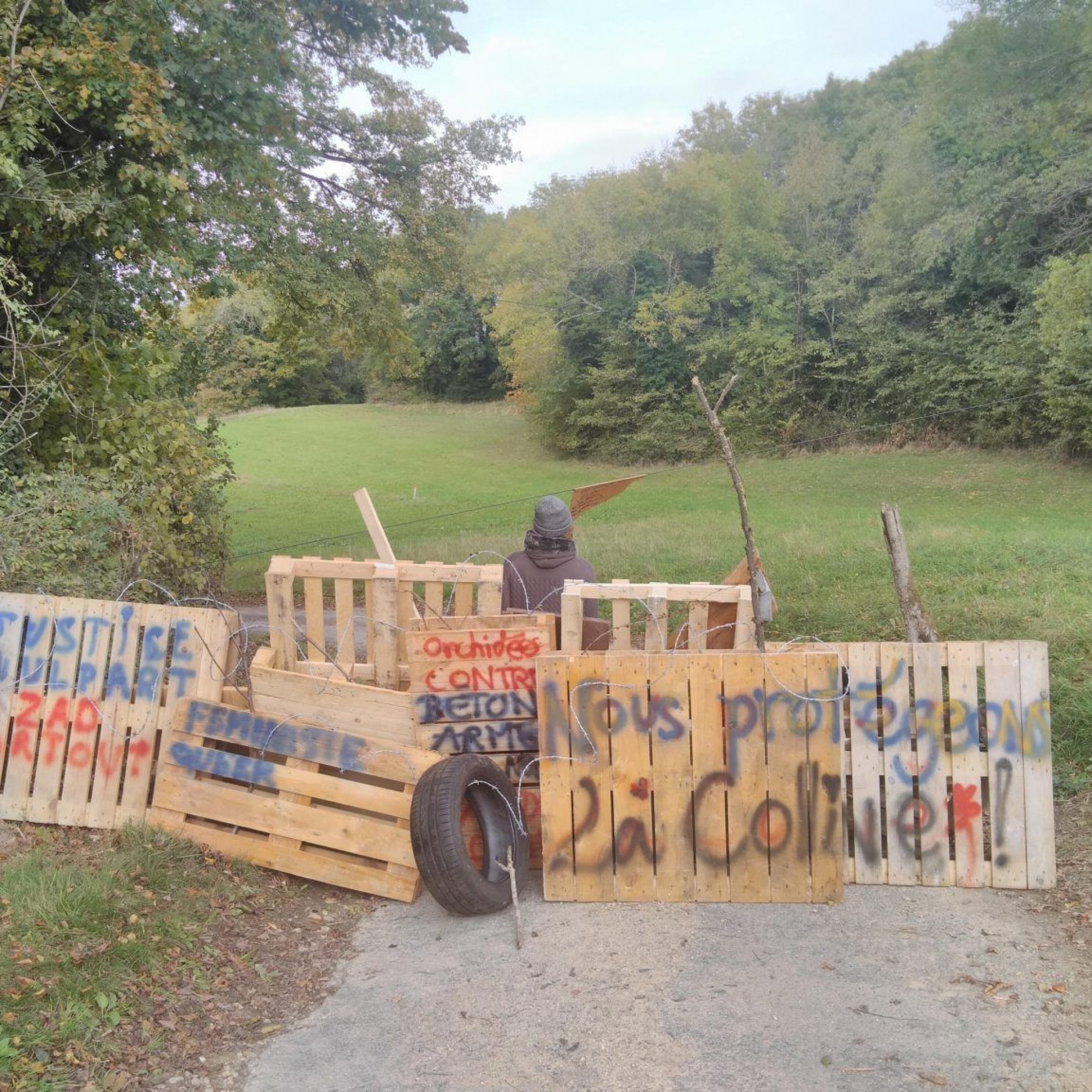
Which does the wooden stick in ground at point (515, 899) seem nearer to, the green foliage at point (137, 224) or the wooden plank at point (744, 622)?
the wooden plank at point (744, 622)

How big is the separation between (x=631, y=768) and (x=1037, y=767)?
2.01 m

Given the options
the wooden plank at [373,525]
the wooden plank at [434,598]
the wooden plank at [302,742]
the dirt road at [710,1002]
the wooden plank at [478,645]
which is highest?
the wooden plank at [373,525]

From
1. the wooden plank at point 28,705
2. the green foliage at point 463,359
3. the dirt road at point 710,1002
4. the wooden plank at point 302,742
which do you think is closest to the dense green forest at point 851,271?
the green foliage at point 463,359

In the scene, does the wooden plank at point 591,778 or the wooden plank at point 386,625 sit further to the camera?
the wooden plank at point 386,625

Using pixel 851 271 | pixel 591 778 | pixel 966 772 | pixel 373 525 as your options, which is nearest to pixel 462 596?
pixel 373 525

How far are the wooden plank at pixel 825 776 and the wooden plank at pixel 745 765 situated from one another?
0.23m

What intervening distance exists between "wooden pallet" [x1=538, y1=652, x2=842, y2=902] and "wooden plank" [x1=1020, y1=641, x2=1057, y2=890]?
98 cm

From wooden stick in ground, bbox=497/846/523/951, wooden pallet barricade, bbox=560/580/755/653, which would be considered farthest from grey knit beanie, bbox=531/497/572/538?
wooden stick in ground, bbox=497/846/523/951

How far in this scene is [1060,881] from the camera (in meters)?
4.99

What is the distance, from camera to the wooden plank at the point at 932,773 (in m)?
4.98

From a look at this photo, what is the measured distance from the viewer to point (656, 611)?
19.0ft

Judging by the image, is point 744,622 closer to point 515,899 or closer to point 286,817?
point 515,899

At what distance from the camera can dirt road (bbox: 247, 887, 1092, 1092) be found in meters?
3.51

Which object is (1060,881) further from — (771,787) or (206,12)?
(206,12)
